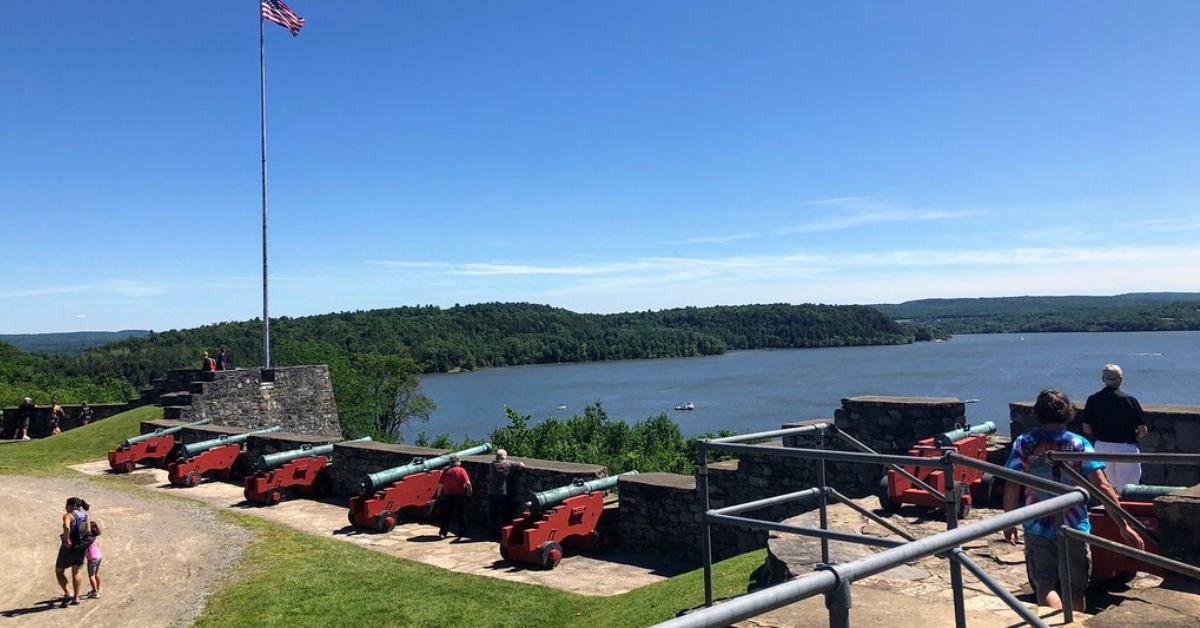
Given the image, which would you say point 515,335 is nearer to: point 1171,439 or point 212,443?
point 212,443

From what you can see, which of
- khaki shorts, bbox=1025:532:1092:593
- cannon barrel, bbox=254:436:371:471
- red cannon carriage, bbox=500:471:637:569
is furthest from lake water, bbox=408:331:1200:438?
khaki shorts, bbox=1025:532:1092:593

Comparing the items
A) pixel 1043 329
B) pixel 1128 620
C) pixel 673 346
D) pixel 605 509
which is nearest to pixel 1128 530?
pixel 1128 620

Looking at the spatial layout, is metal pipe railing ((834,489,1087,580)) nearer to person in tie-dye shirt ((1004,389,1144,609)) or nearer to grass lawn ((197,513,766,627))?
person in tie-dye shirt ((1004,389,1144,609))

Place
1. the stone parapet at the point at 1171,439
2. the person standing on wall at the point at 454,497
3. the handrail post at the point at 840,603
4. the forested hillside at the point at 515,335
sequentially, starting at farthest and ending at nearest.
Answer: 1. the forested hillside at the point at 515,335
2. the person standing on wall at the point at 454,497
3. the stone parapet at the point at 1171,439
4. the handrail post at the point at 840,603

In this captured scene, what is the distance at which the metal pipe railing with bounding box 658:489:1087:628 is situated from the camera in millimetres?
1402

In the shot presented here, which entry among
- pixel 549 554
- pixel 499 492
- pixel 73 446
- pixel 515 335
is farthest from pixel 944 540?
pixel 515 335

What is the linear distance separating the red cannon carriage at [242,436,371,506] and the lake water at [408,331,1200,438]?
28.7 meters

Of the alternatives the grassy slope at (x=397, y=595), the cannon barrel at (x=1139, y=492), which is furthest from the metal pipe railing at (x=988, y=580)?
the grassy slope at (x=397, y=595)

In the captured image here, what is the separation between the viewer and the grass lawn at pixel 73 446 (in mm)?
14469

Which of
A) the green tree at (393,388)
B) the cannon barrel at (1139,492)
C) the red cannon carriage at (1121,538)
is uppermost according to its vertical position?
the cannon barrel at (1139,492)

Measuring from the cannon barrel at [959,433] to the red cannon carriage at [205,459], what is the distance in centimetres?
1015

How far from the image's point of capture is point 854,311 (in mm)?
126875

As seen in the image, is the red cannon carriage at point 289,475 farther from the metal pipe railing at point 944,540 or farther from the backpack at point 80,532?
the metal pipe railing at point 944,540

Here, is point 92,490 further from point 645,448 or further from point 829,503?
point 645,448
